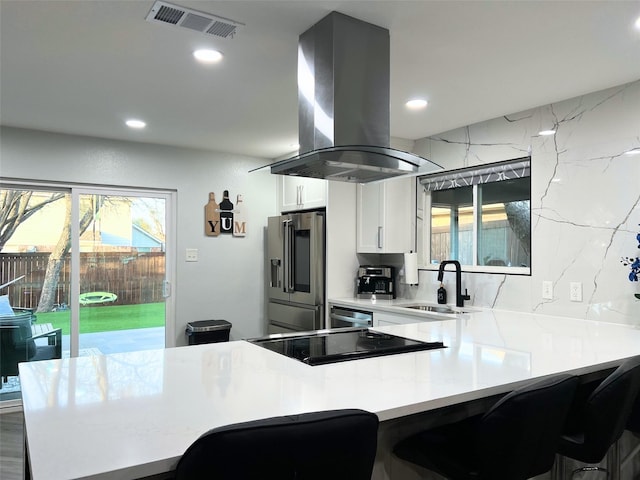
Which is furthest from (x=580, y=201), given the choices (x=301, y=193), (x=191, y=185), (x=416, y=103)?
(x=191, y=185)

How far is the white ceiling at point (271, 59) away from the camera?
197cm

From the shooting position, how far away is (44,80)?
274 cm

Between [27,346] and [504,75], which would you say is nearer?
[504,75]

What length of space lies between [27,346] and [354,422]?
3935 mm

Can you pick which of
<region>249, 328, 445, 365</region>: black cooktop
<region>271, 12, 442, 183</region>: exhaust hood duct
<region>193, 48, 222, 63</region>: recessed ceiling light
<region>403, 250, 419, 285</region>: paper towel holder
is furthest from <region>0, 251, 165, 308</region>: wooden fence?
<region>271, 12, 442, 183</region>: exhaust hood duct

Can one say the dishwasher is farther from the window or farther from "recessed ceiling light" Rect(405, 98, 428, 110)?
"recessed ceiling light" Rect(405, 98, 428, 110)

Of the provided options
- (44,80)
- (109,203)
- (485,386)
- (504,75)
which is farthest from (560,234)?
(109,203)

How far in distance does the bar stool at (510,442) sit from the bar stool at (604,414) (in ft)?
0.70

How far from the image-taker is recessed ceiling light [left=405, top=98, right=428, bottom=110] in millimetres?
3113

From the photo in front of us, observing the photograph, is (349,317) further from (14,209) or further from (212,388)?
(14,209)

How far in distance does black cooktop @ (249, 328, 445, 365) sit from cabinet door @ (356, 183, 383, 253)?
70.4 inches

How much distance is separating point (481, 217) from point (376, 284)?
3.37ft

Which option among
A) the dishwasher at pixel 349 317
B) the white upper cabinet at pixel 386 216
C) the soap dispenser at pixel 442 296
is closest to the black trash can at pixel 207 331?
the dishwasher at pixel 349 317

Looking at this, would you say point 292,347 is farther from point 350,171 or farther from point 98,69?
point 98,69
